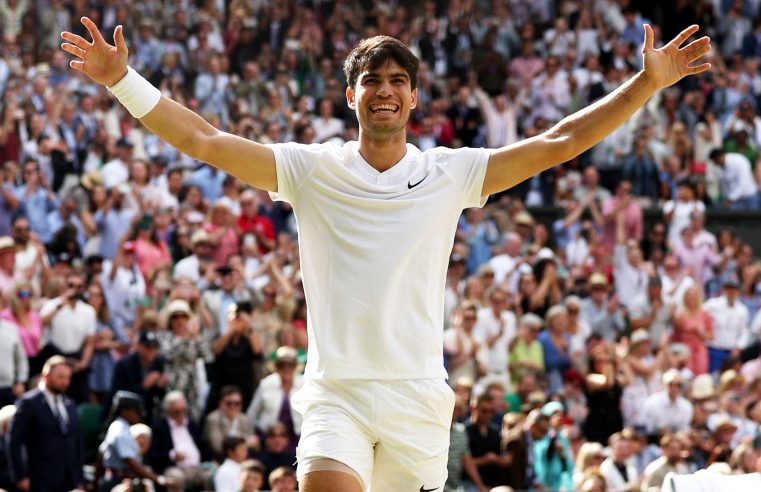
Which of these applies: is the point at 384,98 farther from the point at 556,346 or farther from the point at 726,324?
the point at 726,324

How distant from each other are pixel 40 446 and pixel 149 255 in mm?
3678

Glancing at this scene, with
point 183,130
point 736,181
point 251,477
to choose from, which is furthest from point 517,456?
point 736,181

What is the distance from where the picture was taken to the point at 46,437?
39.8 feet

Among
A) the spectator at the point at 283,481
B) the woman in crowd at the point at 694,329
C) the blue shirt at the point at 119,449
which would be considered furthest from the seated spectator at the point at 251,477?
the woman in crowd at the point at 694,329

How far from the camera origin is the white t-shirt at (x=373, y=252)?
542 centimetres

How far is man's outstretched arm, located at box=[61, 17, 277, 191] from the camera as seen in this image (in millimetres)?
5430

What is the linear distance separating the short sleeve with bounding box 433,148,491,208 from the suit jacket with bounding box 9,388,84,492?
7227 millimetres

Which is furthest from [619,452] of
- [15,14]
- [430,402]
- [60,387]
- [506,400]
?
[15,14]

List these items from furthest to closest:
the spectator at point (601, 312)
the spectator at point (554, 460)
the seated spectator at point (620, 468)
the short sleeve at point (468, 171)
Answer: the spectator at point (601, 312), the spectator at point (554, 460), the seated spectator at point (620, 468), the short sleeve at point (468, 171)

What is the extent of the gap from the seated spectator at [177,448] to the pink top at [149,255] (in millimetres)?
2420

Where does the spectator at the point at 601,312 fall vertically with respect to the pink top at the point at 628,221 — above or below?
below

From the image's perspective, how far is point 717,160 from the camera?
69.6 ft

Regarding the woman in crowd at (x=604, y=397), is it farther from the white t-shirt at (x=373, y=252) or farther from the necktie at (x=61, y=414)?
the white t-shirt at (x=373, y=252)

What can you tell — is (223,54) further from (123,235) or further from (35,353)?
(35,353)
